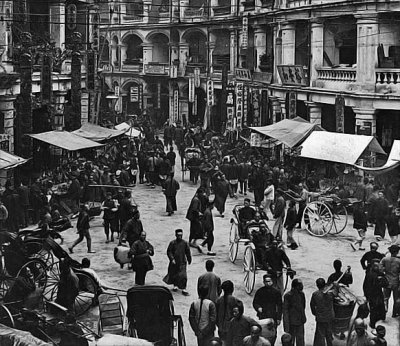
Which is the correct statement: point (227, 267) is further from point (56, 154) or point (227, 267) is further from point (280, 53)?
point (280, 53)

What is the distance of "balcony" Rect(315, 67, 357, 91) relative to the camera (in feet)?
92.8

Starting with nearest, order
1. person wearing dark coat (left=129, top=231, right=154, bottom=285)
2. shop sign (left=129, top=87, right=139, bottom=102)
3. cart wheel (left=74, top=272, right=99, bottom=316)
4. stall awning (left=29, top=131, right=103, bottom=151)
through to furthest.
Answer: cart wheel (left=74, top=272, right=99, bottom=316) → person wearing dark coat (left=129, top=231, right=154, bottom=285) → stall awning (left=29, top=131, right=103, bottom=151) → shop sign (left=129, top=87, right=139, bottom=102)

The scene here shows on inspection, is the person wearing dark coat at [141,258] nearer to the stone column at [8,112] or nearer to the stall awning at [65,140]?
the stall awning at [65,140]

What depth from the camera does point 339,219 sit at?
855 inches

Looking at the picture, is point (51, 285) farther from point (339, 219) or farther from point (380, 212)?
point (339, 219)

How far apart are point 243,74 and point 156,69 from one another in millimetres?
14479

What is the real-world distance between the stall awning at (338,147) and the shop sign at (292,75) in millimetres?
7659

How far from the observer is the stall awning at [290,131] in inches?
1060

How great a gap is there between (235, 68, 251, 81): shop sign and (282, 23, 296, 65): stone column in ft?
18.8

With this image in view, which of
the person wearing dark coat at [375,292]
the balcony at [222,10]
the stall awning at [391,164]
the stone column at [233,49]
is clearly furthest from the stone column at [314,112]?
the person wearing dark coat at [375,292]

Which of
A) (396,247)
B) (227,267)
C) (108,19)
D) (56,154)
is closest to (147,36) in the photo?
(108,19)

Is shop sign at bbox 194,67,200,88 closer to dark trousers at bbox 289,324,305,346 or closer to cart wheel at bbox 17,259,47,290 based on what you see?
cart wheel at bbox 17,259,47,290

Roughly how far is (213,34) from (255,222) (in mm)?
35578

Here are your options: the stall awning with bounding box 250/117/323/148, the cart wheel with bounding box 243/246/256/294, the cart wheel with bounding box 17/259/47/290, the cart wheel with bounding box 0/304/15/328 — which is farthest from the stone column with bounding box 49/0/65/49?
the cart wheel with bounding box 0/304/15/328
